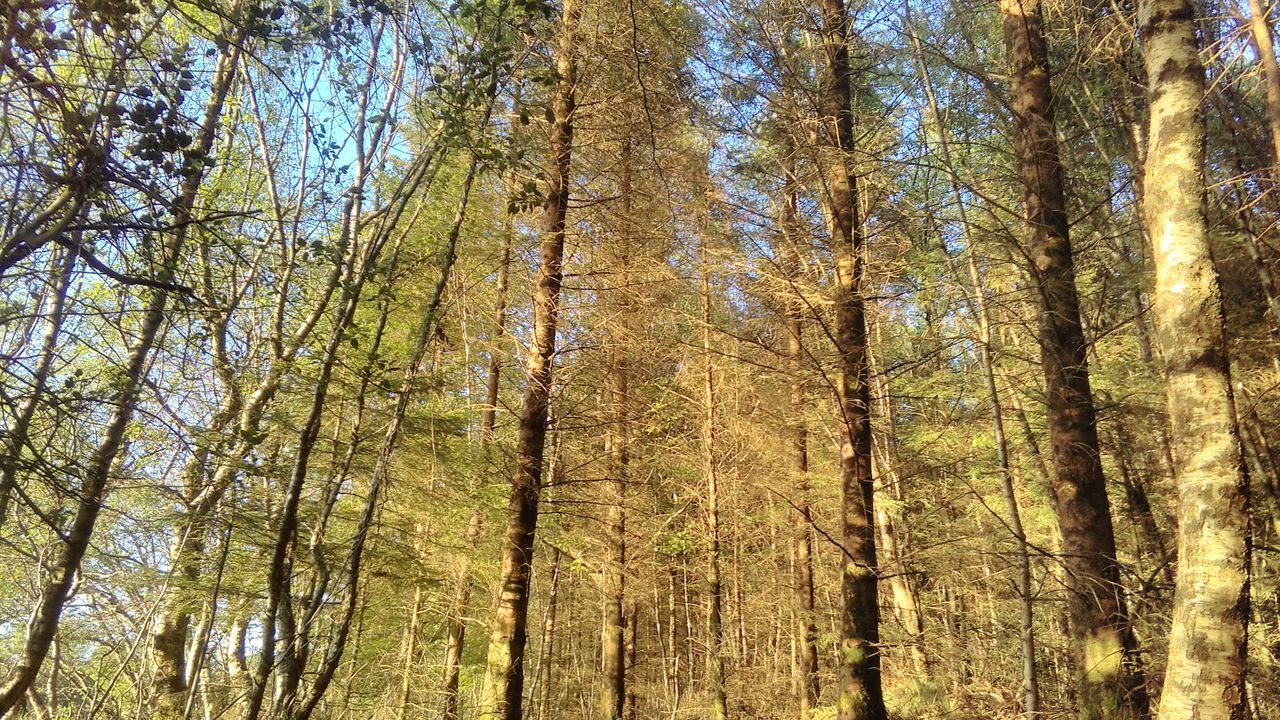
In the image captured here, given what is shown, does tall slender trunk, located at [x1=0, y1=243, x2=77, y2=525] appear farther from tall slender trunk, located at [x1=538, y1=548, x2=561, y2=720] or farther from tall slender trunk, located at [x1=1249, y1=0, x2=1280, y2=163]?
tall slender trunk, located at [x1=1249, y1=0, x2=1280, y2=163]

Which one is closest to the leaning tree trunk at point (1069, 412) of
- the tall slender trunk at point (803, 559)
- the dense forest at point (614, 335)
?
the dense forest at point (614, 335)

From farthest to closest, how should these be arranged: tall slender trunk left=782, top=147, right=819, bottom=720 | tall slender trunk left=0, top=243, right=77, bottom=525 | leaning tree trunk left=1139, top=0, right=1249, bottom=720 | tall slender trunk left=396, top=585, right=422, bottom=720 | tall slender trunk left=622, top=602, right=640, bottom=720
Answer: tall slender trunk left=622, top=602, right=640, bottom=720
tall slender trunk left=782, top=147, right=819, bottom=720
tall slender trunk left=396, top=585, right=422, bottom=720
leaning tree trunk left=1139, top=0, right=1249, bottom=720
tall slender trunk left=0, top=243, right=77, bottom=525

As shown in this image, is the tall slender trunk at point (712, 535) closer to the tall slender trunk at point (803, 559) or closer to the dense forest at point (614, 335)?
the dense forest at point (614, 335)

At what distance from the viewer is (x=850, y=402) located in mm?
5375

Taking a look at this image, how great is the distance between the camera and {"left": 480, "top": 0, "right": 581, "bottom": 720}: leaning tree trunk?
5367mm

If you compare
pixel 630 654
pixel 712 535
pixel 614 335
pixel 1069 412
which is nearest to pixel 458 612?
pixel 712 535

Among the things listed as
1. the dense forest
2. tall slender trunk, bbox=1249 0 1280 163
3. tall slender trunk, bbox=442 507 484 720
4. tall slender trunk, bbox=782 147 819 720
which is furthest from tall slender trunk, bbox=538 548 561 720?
tall slender trunk, bbox=1249 0 1280 163

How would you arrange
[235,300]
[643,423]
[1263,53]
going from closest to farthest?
[235,300] → [1263,53] → [643,423]

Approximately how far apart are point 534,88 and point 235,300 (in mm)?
4229

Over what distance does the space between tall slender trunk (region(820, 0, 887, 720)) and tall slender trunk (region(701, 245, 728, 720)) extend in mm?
3069

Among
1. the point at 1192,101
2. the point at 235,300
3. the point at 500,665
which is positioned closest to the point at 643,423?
the point at 500,665

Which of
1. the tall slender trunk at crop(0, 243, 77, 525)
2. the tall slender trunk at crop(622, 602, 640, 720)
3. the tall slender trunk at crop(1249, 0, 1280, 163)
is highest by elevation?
the tall slender trunk at crop(1249, 0, 1280, 163)

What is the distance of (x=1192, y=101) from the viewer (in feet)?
10.3

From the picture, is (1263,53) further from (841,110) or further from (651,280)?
(651,280)
